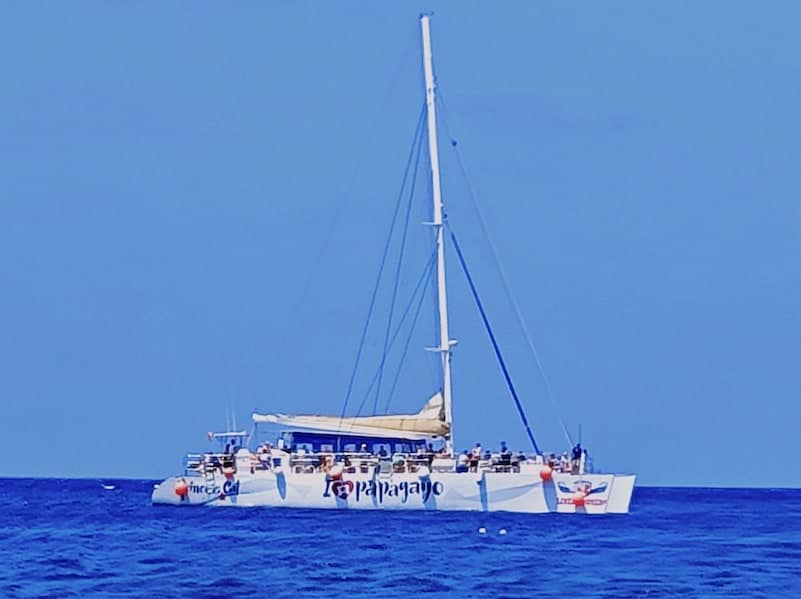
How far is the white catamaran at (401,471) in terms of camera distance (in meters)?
75.7

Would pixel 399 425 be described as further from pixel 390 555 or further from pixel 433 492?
pixel 390 555

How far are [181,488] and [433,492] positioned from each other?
45.7 feet

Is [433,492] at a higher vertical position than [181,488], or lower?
lower

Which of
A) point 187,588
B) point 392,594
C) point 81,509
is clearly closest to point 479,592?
point 392,594

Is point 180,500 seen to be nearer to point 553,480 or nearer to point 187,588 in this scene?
point 553,480

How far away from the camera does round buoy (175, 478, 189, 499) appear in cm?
8612

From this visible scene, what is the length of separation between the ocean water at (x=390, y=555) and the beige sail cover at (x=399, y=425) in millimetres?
4883

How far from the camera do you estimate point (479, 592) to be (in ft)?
163

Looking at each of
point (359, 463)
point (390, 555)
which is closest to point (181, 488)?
point (359, 463)

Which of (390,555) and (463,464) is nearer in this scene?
(390,555)

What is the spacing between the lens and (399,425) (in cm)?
8350

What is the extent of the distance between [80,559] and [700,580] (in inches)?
735

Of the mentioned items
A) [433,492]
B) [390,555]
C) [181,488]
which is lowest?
[390,555]

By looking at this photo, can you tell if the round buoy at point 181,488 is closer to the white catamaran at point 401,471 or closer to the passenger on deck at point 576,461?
the white catamaran at point 401,471
